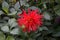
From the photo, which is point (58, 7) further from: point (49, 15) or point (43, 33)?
point (43, 33)

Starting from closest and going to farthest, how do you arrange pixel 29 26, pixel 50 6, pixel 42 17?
1. pixel 29 26
2. pixel 42 17
3. pixel 50 6

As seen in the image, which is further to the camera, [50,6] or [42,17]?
[50,6]

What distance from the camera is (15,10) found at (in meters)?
1.22

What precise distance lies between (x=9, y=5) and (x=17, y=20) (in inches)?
6.6

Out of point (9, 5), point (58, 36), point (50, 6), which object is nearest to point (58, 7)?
point (50, 6)

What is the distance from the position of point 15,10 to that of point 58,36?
0.31 m

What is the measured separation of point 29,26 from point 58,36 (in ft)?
0.81

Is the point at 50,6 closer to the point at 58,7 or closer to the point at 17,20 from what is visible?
the point at 58,7

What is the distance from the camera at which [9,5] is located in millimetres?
1275

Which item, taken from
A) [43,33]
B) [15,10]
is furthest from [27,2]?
[43,33]

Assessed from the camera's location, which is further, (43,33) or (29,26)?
(43,33)

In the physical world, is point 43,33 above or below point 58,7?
below

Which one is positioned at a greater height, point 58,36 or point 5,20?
point 5,20

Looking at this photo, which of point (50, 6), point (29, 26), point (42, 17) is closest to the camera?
point (29, 26)
